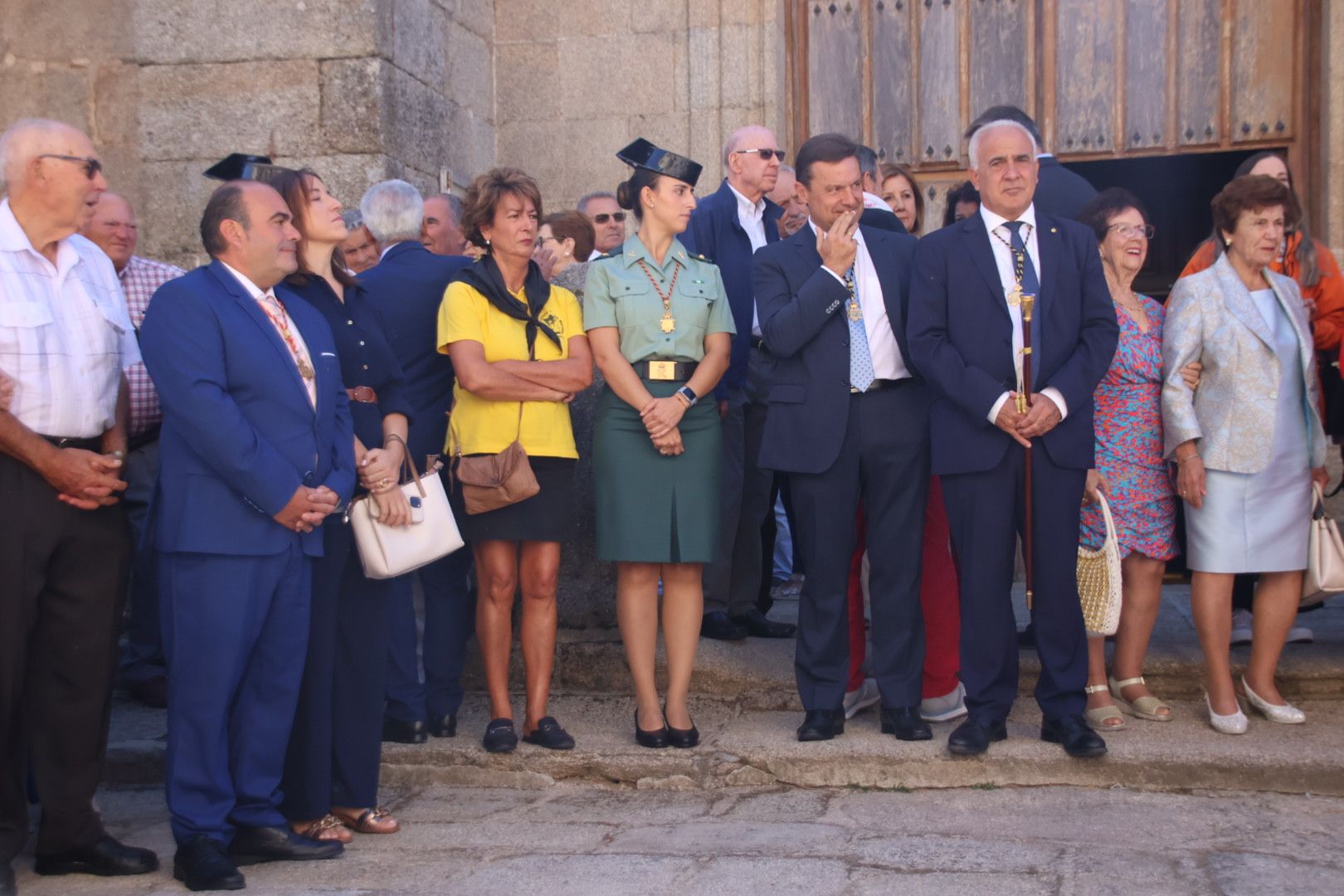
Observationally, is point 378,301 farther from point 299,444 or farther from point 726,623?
point 726,623

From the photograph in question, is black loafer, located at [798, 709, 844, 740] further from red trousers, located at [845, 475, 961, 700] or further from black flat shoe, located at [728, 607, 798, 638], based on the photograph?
black flat shoe, located at [728, 607, 798, 638]

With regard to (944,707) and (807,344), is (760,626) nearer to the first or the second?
(944,707)

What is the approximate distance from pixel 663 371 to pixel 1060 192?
1.81 meters

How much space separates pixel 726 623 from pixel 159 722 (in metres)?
2.15

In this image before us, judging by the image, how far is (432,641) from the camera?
5422mm

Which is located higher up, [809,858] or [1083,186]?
[1083,186]

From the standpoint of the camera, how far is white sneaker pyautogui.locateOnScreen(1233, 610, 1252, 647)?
5.67 meters

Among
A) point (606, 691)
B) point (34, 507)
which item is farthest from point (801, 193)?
point (34, 507)

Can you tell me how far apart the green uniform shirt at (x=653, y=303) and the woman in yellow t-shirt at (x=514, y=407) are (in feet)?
0.51

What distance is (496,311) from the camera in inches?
203

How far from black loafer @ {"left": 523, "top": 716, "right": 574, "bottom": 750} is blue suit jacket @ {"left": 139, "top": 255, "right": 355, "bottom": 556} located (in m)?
1.23

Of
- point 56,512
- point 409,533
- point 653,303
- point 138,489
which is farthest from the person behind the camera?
point 138,489

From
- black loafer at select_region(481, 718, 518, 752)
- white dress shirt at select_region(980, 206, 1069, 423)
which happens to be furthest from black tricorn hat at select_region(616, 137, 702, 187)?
black loafer at select_region(481, 718, 518, 752)

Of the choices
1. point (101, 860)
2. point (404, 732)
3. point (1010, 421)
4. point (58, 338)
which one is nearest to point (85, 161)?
point (58, 338)
